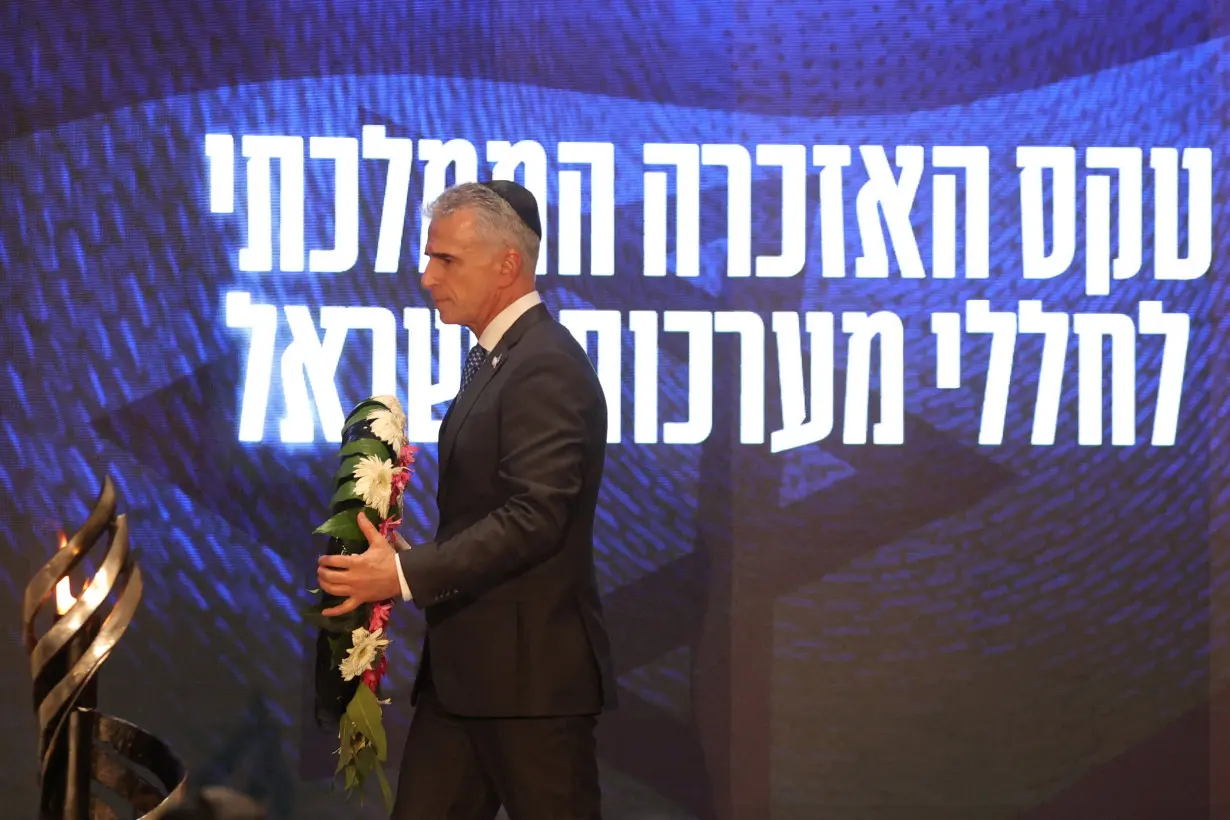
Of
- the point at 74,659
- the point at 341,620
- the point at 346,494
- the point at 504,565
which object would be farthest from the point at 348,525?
the point at 74,659

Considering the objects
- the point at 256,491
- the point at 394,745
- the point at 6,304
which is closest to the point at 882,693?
the point at 394,745

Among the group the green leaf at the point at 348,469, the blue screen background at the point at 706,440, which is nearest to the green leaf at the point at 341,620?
the green leaf at the point at 348,469

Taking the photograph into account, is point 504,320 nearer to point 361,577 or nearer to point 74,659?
point 361,577

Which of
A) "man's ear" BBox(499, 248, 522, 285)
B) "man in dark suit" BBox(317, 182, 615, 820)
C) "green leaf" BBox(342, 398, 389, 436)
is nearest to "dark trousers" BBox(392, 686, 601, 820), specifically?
"man in dark suit" BBox(317, 182, 615, 820)

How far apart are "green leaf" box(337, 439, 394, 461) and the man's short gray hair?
411 millimetres

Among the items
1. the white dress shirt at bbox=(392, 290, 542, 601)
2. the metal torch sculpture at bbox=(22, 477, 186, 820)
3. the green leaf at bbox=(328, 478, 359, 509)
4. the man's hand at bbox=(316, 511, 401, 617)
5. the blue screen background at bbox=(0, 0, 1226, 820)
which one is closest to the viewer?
the man's hand at bbox=(316, 511, 401, 617)

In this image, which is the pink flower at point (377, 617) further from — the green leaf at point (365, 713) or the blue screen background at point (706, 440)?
A: the blue screen background at point (706, 440)

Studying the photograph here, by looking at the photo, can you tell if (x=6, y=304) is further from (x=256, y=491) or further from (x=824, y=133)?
(x=824, y=133)

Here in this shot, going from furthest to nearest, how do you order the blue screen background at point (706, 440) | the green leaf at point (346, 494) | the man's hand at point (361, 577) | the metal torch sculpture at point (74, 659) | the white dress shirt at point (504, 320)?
the blue screen background at point (706, 440), the metal torch sculpture at point (74, 659), the white dress shirt at point (504, 320), the green leaf at point (346, 494), the man's hand at point (361, 577)

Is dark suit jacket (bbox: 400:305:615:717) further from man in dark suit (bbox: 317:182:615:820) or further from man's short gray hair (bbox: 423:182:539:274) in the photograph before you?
man's short gray hair (bbox: 423:182:539:274)

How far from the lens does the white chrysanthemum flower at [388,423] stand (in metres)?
2.42

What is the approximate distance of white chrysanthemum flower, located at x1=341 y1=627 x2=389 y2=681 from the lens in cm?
238

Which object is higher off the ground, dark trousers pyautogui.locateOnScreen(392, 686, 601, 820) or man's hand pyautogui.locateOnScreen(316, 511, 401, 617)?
man's hand pyautogui.locateOnScreen(316, 511, 401, 617)

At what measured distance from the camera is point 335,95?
12.7ft
